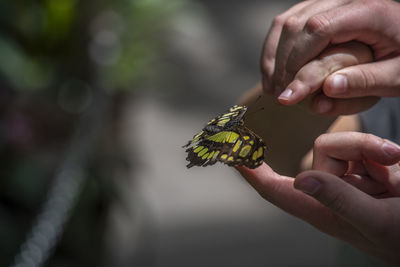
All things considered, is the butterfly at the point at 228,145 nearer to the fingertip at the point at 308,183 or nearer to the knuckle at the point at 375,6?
the fingertip at the point at 308,183

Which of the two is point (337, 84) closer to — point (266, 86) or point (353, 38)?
point (353, 38)

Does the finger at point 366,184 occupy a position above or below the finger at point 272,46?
below

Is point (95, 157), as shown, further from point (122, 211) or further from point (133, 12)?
point (133, 12)

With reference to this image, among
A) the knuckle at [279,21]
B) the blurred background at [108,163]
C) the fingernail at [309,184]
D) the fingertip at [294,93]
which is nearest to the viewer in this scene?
the fingernail at [309,184]

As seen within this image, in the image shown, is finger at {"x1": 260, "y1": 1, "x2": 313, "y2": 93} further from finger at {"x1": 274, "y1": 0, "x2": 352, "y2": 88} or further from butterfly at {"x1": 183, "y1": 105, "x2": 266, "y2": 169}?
butterfly at {"x1": 183, "y1": 105, "x2": 266, "y2": 169}

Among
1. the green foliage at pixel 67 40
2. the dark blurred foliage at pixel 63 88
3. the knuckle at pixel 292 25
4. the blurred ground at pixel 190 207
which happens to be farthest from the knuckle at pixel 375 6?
the green foliage at pixel 67 40

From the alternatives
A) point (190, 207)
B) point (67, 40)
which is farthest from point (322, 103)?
point (190, 207)

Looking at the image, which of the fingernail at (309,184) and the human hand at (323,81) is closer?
the fingernail at (309,184)

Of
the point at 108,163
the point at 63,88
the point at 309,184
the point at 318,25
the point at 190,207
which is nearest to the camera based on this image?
the point at 309,184
